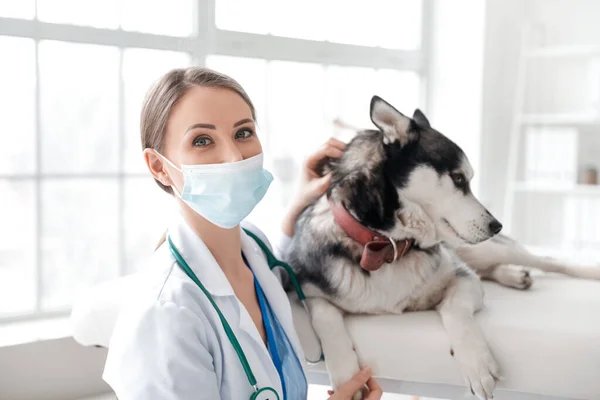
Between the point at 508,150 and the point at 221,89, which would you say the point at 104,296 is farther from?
the point at 508,150

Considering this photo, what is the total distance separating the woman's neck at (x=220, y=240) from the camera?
1.15 metres

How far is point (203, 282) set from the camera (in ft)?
3.55

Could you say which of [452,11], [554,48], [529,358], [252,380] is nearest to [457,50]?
[452,11]

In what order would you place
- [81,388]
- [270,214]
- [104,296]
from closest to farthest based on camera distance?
[104,296] < [81,388] < [270,214]

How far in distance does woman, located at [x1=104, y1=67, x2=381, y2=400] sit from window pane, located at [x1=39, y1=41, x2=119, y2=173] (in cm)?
104

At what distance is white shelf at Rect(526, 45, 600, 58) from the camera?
121 inches

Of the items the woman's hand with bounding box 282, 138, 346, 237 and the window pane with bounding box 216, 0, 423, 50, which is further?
the window pane with bounding box 216, 0, 423, 50

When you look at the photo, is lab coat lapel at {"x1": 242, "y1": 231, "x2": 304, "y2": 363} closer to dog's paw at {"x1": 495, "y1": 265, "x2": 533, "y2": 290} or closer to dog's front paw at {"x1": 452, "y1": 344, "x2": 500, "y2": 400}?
dog's front paw at {"x1": 452, "y1": 344, "x2": 500, "y2": 400}

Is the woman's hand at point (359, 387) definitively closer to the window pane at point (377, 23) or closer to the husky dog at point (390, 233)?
the husky dog at point (390, 233)

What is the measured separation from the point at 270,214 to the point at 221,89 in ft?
4.48

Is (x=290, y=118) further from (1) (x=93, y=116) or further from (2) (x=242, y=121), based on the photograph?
(2) (x=242, y=121)

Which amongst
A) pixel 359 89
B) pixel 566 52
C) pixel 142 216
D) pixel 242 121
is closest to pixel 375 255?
pixel 242 121

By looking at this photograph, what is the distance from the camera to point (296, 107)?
9.13 ft

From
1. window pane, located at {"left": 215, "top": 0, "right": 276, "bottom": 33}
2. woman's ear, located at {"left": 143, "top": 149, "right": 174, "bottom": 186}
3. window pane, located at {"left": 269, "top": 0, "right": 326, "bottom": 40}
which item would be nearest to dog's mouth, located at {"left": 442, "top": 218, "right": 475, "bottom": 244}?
woman's ear, located at {"left": 143, "top": 149, "right": 174, "bottom": 186}
